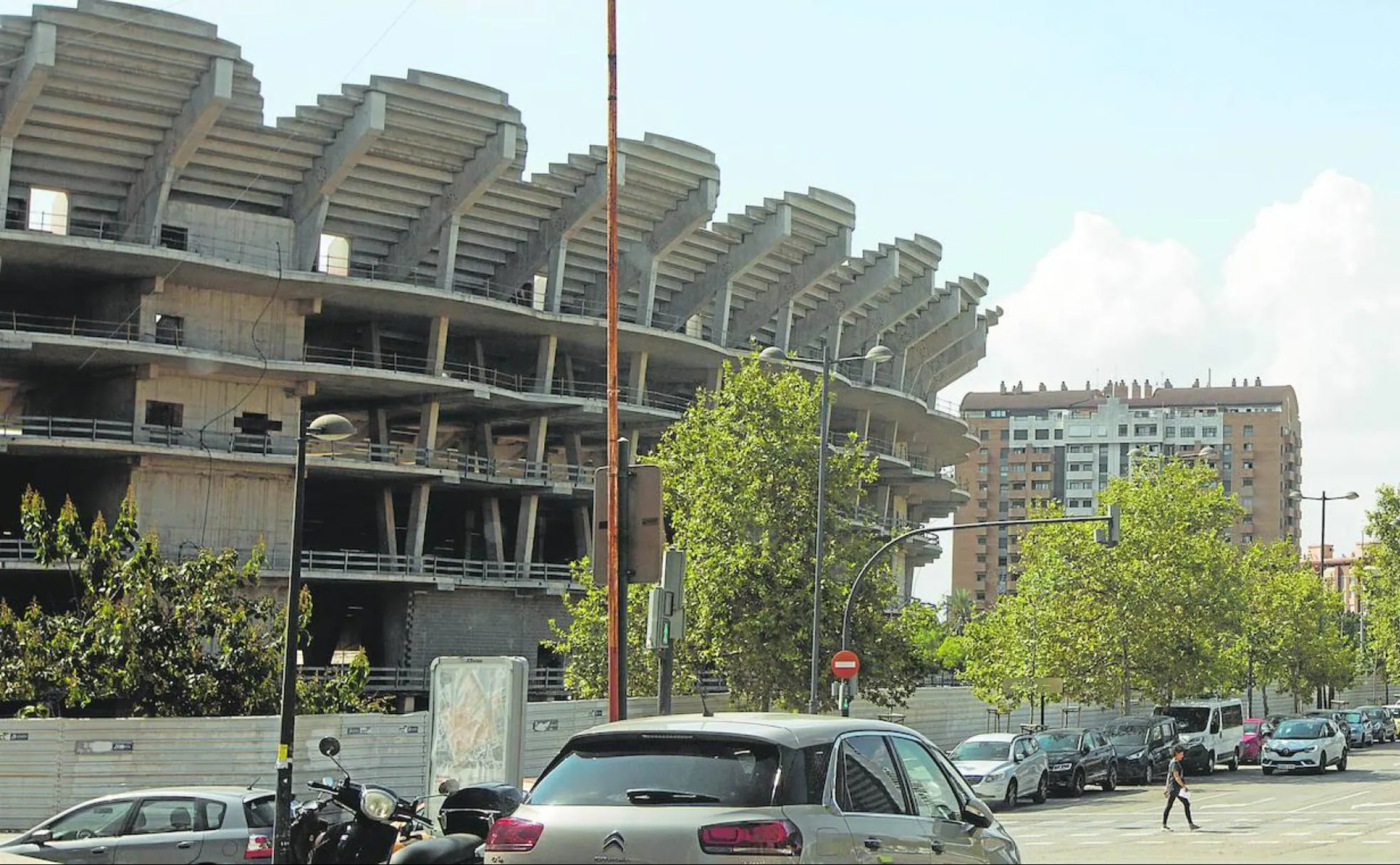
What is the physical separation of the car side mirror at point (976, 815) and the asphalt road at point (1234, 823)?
5.42 meters

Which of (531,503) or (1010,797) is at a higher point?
(531,503)

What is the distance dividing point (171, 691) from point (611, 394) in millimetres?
15179

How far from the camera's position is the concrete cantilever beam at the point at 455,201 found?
5456cm

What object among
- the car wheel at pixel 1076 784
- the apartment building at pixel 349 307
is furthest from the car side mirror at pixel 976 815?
the apartment building at pixel 349 307

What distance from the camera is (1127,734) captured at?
42.5m

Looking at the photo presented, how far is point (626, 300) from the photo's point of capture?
6681 centimetres

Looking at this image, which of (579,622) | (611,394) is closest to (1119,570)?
(579,622)

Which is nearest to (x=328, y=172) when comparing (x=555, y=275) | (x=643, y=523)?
(x=555, y=275)

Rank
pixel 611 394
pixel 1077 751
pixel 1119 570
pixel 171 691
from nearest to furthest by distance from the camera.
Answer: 1. pixel 611 394
2. pixel 171 691
3. pixel 1077 751
4. pixel 1119 570

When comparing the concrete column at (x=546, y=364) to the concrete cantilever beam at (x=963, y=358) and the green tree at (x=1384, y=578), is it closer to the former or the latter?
the concrete cantilever beam at (x=963, y=358)

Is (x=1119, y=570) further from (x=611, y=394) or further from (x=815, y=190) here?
(x=611, y=394)

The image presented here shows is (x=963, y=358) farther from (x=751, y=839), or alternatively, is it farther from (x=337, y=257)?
(x=751, y=839)

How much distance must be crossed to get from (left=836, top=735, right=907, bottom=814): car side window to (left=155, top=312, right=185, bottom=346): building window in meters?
50.0

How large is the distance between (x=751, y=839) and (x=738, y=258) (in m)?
59.2
